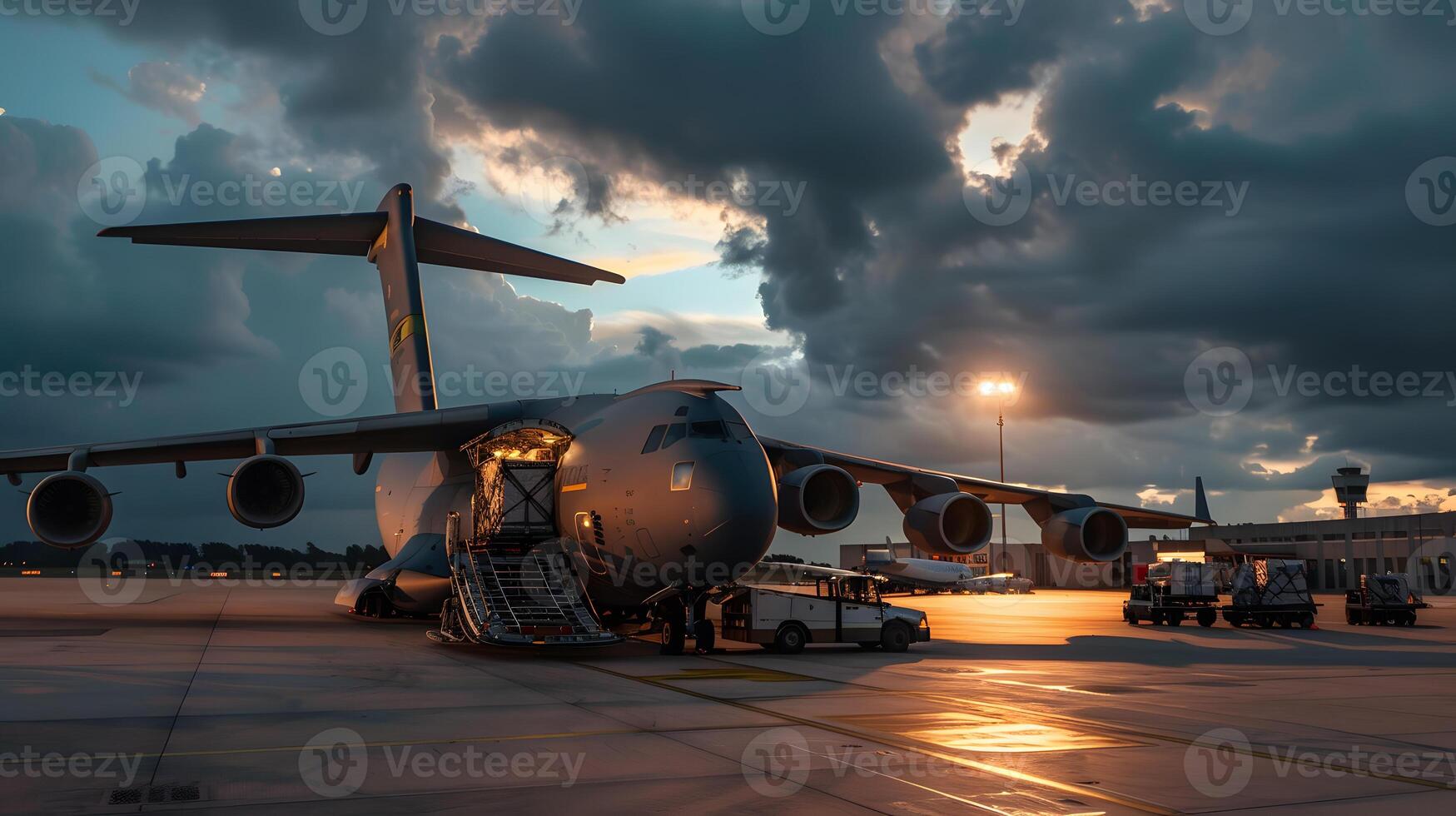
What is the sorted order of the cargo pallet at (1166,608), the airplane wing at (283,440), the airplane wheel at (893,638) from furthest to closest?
the cargo pallet at (1166,608) → the airplane wing at (283,440) → the airplane wheel at (893,638)

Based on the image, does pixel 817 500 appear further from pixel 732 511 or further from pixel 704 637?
pixel 732 511

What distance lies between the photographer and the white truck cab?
18438mm

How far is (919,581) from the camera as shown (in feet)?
209

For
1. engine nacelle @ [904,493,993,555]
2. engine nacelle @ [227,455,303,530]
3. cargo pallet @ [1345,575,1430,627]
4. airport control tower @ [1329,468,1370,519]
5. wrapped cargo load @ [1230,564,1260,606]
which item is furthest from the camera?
airport control tower @ [1329,468,1370,519]

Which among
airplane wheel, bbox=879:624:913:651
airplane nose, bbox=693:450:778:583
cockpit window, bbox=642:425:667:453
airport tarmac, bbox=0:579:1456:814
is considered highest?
cockpit window, bbox=642:425:667:453

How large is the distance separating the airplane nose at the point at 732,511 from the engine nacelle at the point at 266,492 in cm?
854

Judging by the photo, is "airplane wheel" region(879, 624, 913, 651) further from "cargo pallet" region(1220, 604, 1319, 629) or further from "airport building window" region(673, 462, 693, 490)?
"cargo pallet" region(1220, 604, 1319, 629)

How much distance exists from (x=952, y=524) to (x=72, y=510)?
696 inches

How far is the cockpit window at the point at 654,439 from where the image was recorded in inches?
693

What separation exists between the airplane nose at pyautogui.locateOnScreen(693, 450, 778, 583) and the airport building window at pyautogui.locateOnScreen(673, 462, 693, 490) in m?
0.11

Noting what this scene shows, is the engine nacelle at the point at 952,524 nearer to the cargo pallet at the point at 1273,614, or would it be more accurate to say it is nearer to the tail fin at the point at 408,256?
the cargo pallet at the point at 1273,614

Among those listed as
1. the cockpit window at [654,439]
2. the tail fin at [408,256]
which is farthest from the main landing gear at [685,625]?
the tail fin at [408,256]

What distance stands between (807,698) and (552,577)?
839 cm

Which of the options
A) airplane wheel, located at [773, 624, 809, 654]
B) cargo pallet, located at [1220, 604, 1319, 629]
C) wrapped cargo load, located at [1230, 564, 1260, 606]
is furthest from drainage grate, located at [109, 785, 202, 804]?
wrapped cargo load, located at [1230, 564, 1260, 606]
